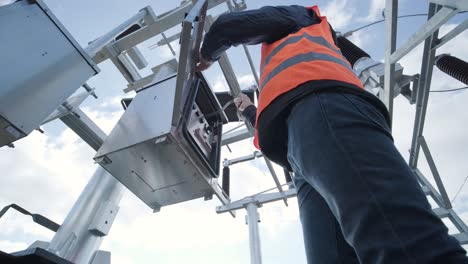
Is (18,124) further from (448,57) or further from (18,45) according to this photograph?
(448,57)

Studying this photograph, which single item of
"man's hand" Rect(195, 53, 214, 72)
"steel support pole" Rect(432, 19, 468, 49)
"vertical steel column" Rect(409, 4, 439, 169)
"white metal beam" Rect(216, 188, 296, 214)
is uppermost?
"man's hand" Rect(195, 53, 214, 72)

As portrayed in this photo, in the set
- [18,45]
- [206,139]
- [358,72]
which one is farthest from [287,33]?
[358,72]

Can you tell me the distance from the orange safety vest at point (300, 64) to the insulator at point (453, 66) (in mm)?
2044

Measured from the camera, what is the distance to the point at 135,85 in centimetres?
311

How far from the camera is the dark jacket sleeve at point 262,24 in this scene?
1184 millimetres

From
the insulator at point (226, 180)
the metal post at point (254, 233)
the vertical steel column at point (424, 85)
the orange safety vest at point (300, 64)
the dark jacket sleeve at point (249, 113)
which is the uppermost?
the orange safety vest at point (300, 64)

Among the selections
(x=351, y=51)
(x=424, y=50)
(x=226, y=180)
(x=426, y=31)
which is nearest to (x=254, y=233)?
(x=226, y=180)

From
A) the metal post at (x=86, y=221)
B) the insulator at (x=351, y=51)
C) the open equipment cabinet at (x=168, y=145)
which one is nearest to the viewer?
the open equipment cabinet at (x=168, y=145)

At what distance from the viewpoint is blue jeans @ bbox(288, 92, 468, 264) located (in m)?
0.56

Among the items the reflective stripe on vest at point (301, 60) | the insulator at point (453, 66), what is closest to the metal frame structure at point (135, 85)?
the insulator at point (453, 66)

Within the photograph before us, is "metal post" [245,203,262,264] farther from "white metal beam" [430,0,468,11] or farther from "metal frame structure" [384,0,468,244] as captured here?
"white metal beam" [430,0,468,11]

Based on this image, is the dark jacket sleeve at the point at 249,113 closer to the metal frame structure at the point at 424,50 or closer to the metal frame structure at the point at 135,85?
the metal frame structure at the point at 135,85

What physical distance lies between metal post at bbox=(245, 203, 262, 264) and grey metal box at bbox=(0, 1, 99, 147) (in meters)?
2.99

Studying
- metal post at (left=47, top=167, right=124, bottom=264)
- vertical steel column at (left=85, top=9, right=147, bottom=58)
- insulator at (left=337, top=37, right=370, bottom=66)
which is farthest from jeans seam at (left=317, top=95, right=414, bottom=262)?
insulator at (left=337, top=37, right=370, bottom=66)
